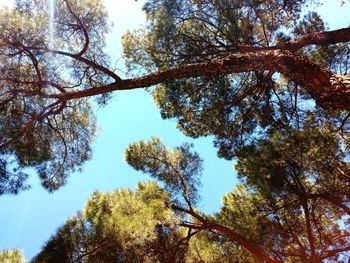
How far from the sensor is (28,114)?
5.14 meters

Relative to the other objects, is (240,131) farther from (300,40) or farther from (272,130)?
(300,40)

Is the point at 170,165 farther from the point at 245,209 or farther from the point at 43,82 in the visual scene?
the point at 43,82

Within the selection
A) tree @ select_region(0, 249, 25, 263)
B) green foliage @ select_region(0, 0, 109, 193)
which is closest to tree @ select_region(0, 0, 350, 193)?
green foliage @ select_region(0, 0, 109, 193)

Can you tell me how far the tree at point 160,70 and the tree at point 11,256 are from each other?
36.0 inches

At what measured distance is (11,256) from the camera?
5164 millimetres

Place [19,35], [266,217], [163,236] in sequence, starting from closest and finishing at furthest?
[163,236]
[19,35]
[266,217]

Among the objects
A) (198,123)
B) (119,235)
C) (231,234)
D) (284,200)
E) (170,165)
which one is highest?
(198,123)

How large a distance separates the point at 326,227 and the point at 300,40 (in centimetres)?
310

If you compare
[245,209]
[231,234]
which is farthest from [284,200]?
[231,234]

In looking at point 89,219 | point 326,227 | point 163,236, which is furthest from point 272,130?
point 89,219

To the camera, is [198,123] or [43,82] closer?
[43,82]

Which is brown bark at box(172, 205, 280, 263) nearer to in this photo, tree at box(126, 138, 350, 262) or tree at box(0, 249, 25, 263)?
tree at box(126, 138, 350, 262)

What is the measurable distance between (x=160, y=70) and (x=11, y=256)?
325cm

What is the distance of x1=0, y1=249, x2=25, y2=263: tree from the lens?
16.6 feet
